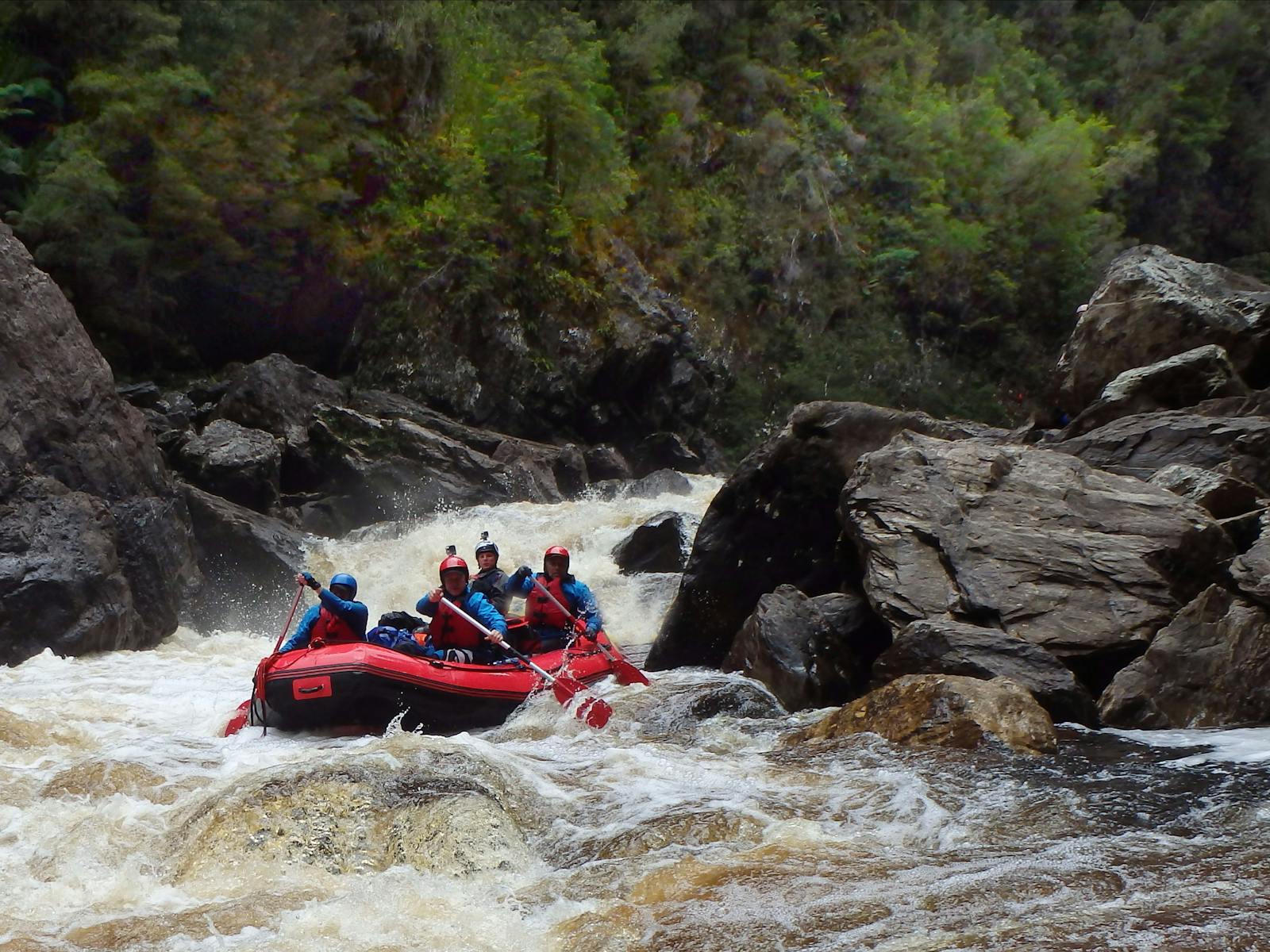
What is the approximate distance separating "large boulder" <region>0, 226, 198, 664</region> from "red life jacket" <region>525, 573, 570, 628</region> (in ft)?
12.5

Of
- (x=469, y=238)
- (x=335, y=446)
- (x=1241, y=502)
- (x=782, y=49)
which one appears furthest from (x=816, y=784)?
(x=782, y=49)

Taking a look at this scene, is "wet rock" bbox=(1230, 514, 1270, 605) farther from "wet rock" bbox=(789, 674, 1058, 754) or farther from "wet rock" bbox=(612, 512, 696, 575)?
"wet rock" bbox=(612, 512, 696, 575)

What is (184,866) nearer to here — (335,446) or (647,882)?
(647,882)

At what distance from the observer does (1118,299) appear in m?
11.5

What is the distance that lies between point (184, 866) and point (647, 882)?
1.81 metres

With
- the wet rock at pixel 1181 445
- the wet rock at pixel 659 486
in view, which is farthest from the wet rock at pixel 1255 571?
the wet rock at pixel 659 486

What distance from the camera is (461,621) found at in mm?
7938

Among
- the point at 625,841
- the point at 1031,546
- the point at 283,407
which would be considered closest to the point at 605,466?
the point at 283,407

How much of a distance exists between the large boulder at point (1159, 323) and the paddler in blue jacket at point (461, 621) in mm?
6898

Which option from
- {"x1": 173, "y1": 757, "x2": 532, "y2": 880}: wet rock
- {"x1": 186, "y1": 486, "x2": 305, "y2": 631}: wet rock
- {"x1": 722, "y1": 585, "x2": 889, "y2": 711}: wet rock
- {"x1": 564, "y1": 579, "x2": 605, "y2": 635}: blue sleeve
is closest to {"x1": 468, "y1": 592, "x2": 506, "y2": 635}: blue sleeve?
{"x1": 564, "y1": 579, "x2": 605, "y2": 635}: blue sleeve

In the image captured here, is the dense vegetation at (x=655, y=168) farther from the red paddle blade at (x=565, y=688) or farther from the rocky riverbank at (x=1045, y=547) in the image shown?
the red paddle blade at (x=565, y=688)

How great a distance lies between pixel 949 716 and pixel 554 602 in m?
3.42

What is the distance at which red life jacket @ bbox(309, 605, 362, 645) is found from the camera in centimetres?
773

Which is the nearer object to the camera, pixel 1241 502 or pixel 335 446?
pixel 1241 502
